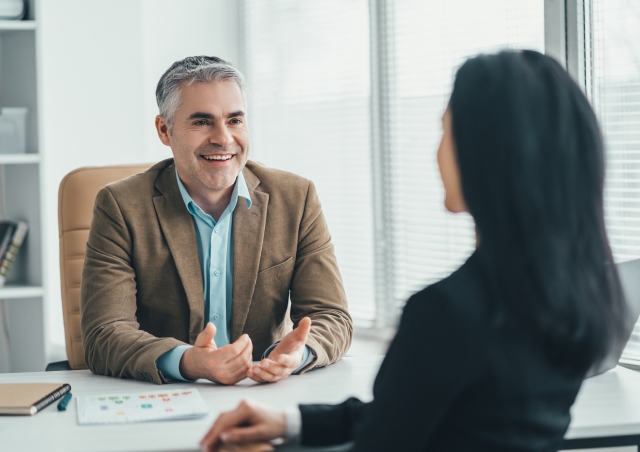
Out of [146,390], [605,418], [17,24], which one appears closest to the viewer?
[605,418]

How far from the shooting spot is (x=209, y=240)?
1914mm

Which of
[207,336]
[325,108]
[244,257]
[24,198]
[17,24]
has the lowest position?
[207,336]

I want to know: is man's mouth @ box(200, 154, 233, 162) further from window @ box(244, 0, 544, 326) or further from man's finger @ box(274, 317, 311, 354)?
window @ box(244, 0, 544, 326)

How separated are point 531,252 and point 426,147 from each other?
197cm

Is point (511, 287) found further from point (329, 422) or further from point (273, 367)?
point (273, 367)

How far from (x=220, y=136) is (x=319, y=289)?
505mm

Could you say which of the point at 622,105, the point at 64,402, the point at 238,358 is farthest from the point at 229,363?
the point at 622,105

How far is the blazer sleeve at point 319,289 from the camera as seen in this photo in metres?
1.71

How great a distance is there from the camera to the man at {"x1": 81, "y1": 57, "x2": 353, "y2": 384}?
71.6 inches

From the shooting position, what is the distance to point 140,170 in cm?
215

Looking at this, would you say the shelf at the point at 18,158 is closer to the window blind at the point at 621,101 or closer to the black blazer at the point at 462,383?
the window blind at the point at 621,101

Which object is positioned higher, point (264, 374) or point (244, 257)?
point (244, 257)

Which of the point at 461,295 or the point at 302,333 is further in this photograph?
the point at 302,333

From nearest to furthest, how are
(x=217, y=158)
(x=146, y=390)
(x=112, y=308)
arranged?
1. (x=146, y=390)
2. (x=112, y=308)
3. (x=217, y=158)
